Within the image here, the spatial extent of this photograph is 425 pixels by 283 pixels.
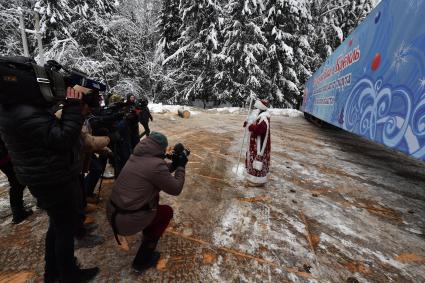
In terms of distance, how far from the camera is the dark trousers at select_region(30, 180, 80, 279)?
6.38ft

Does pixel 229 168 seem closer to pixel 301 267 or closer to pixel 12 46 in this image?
pixel 301 267

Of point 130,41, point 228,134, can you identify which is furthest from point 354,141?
point 130,41

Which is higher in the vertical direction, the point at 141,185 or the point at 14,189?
the point at 141,185

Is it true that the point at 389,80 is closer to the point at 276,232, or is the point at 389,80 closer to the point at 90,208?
the point at 276,232

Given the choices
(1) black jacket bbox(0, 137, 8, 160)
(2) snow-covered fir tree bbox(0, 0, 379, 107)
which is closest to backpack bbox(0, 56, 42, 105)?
(1) black jacket bbox(0, 137, 8, 160)

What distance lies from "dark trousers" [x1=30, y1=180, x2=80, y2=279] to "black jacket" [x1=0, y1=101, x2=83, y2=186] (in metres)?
0.09

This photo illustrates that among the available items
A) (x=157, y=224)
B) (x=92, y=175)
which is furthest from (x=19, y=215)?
(x=157, y=224)

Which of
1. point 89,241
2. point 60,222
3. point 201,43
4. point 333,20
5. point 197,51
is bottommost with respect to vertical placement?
point 89,241

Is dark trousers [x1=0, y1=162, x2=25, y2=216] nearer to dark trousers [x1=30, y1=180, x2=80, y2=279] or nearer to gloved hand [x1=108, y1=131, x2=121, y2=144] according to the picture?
→ gloved hand [x1=108, y1=131, x2=121, y2=144]

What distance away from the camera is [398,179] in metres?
5.79

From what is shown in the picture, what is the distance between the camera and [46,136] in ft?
5.88

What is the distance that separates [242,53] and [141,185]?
16.5m

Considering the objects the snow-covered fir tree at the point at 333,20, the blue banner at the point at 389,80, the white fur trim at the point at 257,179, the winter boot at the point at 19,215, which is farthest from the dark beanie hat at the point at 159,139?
the snow-covered fir tree at the point at 333,20

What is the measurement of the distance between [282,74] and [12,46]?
58.9 feet
